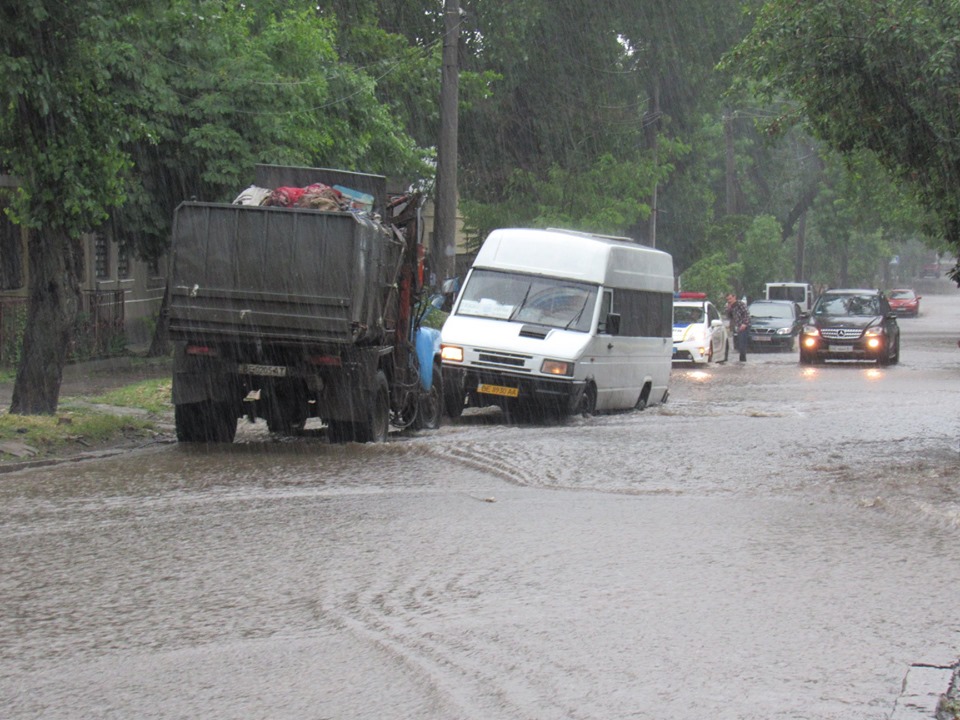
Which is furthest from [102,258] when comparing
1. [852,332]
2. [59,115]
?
[59,115]

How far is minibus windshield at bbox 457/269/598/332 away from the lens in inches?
754

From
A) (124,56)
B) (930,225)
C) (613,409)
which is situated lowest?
(613,409)

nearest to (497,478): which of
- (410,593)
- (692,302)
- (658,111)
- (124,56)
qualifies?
(410,593)

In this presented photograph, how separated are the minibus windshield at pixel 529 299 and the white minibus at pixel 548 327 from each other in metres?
0.01

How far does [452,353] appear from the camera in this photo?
731 inches

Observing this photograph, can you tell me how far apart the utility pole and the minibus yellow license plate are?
5490 mm

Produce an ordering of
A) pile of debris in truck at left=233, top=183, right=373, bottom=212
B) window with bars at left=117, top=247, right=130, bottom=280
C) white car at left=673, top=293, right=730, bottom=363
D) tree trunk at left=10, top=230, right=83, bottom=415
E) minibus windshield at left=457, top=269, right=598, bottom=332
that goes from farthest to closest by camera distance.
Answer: white car at left=673, top=293, right=730, bottom=363 → window with bars at left=117, top=247, right=130, bottom=280 → minibus windshield at left=457, top=269, right=598, bottom=332 → tree trunk at left=10, top=230, right=83, bottom=415 → pile of debris in truck at left=233, top=183, right=373, bottom=212

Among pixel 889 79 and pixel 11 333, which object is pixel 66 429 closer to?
pixel 889 79

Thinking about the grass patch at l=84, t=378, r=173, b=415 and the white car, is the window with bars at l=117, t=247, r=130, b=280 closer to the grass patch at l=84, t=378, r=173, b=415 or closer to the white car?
the white car

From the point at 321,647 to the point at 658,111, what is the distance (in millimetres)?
39733

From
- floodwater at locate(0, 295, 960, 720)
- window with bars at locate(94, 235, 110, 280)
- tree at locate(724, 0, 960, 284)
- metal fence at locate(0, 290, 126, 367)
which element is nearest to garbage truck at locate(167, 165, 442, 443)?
floodwater at locate(0, 295, 960, 720)

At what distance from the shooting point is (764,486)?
12.2 metres

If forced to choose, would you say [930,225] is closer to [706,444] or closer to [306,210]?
[706,444]

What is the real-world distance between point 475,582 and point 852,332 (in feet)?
93.2
